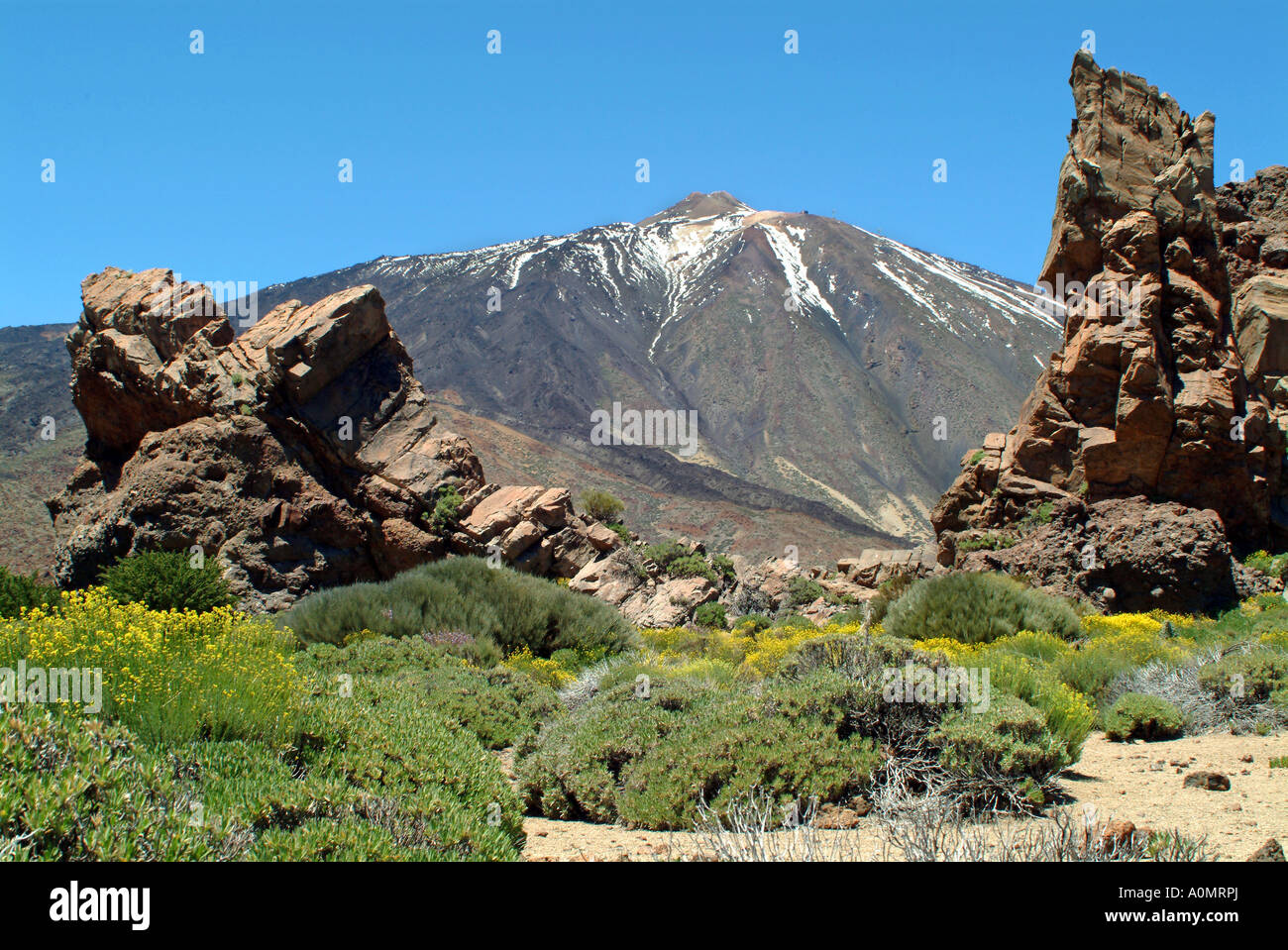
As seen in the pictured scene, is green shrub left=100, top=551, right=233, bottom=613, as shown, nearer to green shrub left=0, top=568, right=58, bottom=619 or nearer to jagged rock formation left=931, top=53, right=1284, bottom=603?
green shrub left=0, top=568, right=58, bottom=619

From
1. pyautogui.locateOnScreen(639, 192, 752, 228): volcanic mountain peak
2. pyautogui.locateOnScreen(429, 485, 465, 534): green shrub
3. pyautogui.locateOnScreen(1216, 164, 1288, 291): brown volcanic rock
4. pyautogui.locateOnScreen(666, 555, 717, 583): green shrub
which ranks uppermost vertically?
pyautogui.locateOnScreen(639, 192, 752, 228): volcanic mountain peak

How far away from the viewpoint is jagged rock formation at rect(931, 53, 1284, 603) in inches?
669

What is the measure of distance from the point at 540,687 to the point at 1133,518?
1241cm

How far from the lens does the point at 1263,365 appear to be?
21.5 meters

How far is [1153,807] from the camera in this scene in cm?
491

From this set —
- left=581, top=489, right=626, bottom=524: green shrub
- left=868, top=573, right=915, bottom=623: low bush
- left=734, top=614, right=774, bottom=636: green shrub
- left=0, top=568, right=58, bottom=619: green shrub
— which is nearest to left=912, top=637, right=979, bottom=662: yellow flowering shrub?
left=868, top=573, right=915, bottom=623: low bush

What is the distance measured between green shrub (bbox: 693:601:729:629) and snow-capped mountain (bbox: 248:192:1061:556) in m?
34.1

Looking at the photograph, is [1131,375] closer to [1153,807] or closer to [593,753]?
[1153,807]

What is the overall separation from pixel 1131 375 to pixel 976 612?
826cm

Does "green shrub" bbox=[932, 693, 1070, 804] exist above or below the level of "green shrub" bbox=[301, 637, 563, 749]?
above

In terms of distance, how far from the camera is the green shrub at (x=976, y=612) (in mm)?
11516

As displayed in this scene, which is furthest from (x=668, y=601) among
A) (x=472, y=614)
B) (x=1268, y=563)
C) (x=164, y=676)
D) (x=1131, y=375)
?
(x=164, y=676)
